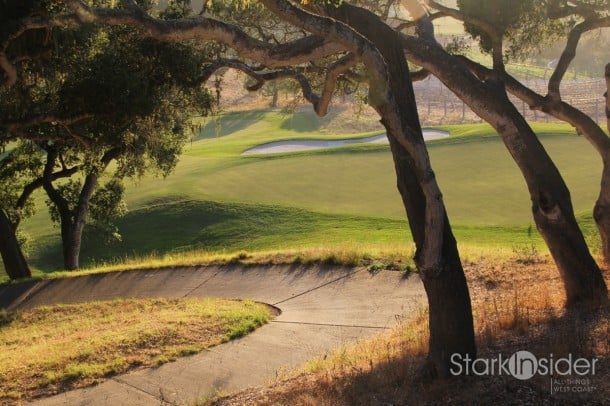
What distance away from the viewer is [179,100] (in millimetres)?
13781

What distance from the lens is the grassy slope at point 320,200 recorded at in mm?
20531

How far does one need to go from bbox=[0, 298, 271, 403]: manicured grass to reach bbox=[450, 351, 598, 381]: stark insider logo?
4.48 metres

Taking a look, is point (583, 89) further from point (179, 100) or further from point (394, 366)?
point (394, 366)

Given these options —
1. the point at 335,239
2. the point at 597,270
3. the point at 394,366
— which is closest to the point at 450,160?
the point at 335,239

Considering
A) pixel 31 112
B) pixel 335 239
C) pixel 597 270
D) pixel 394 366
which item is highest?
pixel 31 112

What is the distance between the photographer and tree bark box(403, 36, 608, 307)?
26.7 ft

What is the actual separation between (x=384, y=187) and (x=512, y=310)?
648 inches

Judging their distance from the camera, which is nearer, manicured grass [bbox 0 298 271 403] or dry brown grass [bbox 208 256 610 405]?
dry brown grass [bbox 208 256 610 405]

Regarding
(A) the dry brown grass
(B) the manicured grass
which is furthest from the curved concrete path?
(A) the dry brown grass

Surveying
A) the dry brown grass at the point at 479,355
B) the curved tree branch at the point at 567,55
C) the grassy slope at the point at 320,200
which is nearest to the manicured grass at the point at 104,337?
the dry brown grass at the point at 479,355

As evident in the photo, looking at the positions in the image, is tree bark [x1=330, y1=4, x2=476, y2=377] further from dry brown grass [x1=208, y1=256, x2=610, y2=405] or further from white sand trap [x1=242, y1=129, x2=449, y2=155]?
white sand trap [x1=242, y1=129, x2=449, y2=155]

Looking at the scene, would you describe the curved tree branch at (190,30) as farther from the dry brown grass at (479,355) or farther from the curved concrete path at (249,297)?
the curved concrete path at (249,297)

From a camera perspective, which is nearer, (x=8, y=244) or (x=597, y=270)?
(x=597, y=270)

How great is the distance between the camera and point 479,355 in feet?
22.3
